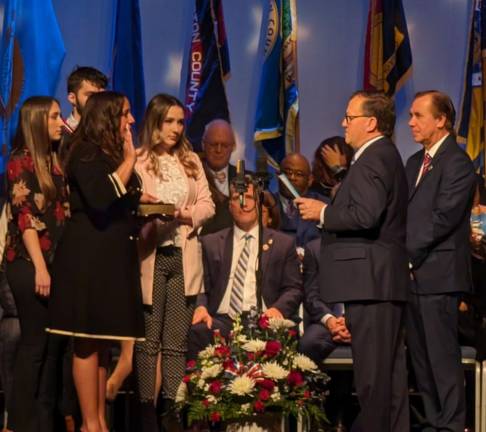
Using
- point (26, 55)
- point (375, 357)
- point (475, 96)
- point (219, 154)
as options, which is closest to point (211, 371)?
point (375, 357)

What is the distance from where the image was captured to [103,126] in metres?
4.73

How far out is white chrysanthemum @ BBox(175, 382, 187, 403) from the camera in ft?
17.2

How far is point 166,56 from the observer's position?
7.77m

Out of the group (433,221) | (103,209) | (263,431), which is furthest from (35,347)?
(433,221)

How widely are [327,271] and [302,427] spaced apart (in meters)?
1.00

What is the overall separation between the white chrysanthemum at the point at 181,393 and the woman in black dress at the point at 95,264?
584 millimetres

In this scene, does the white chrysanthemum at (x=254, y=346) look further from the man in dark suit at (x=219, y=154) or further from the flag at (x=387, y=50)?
the flag at (x=387, y=50)

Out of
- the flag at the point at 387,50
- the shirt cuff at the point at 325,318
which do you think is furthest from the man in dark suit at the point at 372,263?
the flag at the point at 387,50

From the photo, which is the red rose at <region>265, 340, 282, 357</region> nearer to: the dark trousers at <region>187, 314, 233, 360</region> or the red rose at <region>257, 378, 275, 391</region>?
the red rose at <region>257, 378, 275, 391</region>

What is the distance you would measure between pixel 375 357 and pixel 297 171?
2.30 meters

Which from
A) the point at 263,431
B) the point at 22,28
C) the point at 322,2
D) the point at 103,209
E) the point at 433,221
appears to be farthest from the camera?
the point at 322,2

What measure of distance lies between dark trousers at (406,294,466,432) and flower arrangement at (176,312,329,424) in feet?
1.69

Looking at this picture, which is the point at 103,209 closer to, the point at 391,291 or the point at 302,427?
the point at 391,291

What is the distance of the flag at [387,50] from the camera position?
7516mm
